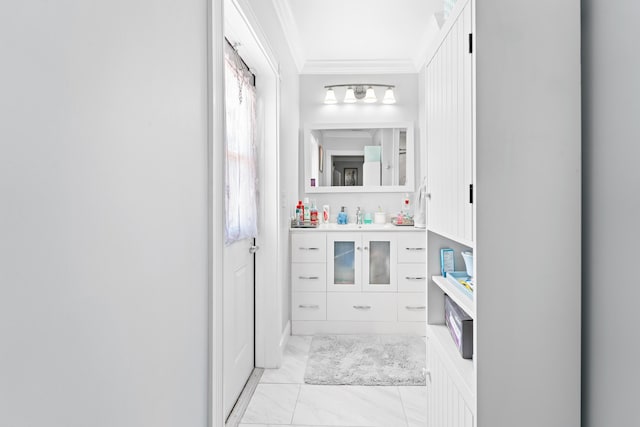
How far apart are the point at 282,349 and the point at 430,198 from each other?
1858 millimetres

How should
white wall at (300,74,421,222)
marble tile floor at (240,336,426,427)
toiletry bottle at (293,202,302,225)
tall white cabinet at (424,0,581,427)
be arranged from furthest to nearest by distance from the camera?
white wall at (300,74,421,222), toiletry bottle at (293,202,302,225), marble tile floor at (240,336,426,427), tall white cabinet at (424,0,581,427)

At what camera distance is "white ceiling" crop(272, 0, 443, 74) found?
3068 millimetres

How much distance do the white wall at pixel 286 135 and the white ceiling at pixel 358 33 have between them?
140 mm

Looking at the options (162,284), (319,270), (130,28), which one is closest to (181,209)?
(162,284)

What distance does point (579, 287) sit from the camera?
1.30 meters

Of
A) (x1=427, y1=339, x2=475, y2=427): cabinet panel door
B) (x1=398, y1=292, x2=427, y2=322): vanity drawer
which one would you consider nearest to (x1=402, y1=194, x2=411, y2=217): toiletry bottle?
(x1=398, y1=292, x2=427, y2=322): vanity drawer

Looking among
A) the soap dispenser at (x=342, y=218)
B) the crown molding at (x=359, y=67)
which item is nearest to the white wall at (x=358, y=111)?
the crown molding at (x=359, y=67)

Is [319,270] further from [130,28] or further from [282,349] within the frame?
[130,28]

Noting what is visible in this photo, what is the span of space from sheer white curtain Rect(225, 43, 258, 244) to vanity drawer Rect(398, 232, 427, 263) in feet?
4.79

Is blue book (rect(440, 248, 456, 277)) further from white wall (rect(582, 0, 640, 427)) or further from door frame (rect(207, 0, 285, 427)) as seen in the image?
door frame (rect(207, 0, 285, 427))

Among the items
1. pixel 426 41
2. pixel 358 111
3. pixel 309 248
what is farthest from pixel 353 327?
pixel 426 41

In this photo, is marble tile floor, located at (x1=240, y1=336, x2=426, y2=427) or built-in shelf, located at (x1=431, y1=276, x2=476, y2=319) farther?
marble tile floor, located at (x1=240, y1=336, x2=426, y2=427)

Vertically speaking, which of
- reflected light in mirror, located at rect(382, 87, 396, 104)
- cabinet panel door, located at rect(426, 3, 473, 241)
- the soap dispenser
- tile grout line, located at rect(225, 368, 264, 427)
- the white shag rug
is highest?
reflected light in mirror, located at rect(382, 87, 396, 104)

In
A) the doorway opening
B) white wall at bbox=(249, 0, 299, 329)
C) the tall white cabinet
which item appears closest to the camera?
the tall white cabinet
